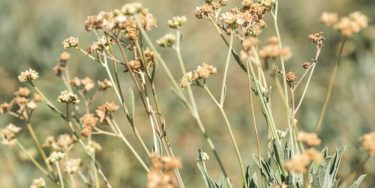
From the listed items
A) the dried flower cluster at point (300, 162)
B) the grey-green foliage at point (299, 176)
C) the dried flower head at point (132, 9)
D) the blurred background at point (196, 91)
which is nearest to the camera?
the dried flower cluster at point (300, 162)

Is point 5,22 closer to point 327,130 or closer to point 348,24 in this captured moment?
point 327,130

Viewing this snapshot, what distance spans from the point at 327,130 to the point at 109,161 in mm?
1531

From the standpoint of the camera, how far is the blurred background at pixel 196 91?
3484mm

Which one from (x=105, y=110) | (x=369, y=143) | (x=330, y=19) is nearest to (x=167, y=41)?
(x=105, y=110)

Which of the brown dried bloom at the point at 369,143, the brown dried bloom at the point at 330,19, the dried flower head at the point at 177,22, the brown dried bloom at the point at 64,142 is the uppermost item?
the dried flower head at the point at 177,22

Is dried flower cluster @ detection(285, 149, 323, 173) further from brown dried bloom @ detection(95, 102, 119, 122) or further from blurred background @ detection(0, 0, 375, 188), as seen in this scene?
blurred background @ detection(0, 0, 375, 188)

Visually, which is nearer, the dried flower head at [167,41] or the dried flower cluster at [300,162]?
the dried flower cluster at [300,162]

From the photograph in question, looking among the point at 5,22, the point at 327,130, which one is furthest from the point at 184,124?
the point at 5,22

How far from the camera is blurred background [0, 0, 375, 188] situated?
3.48 m

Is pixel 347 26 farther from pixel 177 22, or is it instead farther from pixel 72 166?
pixel 72 166

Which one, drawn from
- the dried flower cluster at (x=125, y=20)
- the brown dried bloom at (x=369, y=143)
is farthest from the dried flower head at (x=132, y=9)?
the brown dried bloom at (x=369, y=143)

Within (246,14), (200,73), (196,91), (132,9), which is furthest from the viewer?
(196,91)

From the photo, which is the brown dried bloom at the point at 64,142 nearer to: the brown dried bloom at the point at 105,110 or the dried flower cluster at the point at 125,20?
the brown dried bloom at the point at 105,110

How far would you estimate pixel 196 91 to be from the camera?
5238 mm
